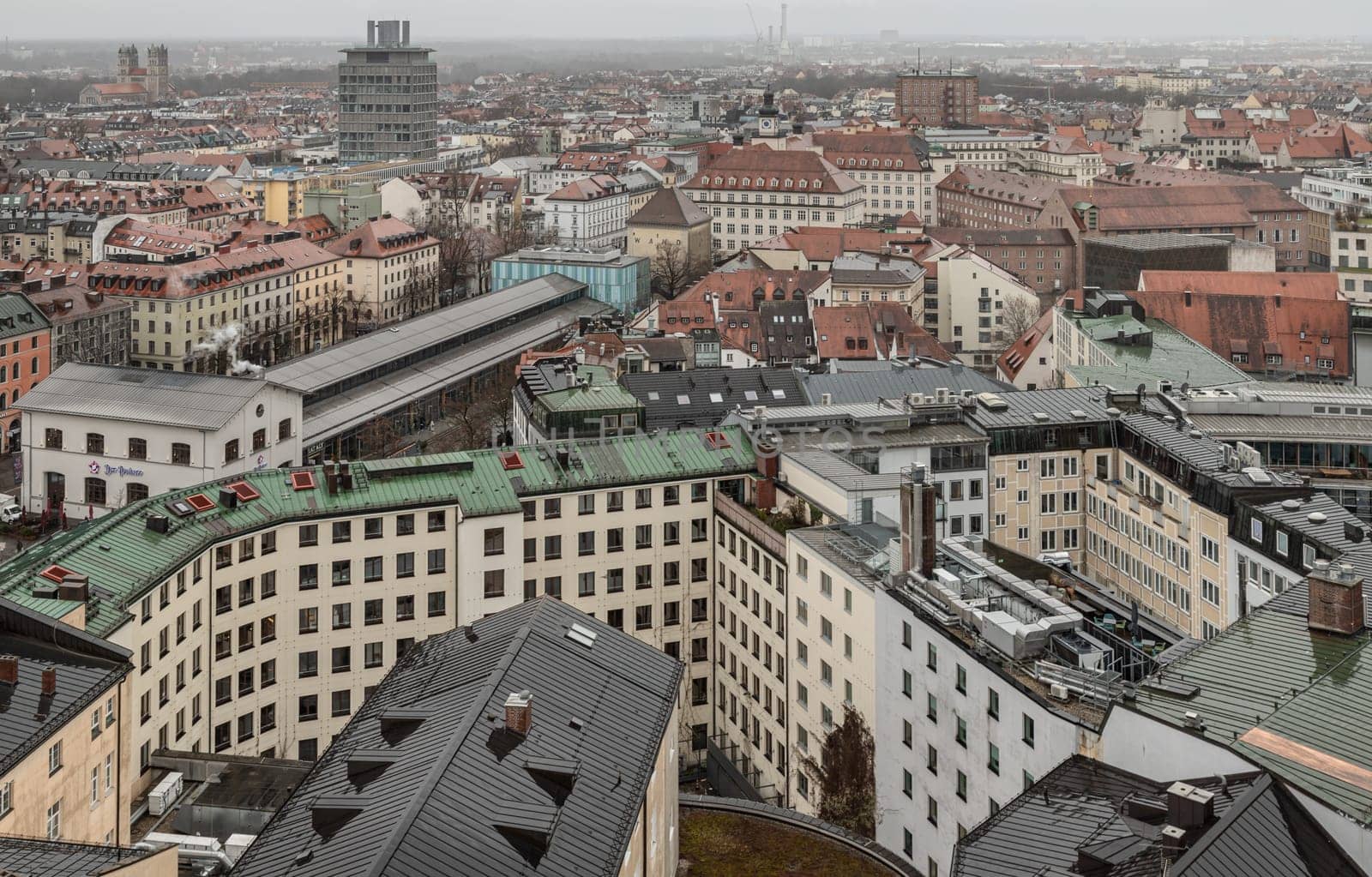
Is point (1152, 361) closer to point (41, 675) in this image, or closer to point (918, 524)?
point (918, 524)

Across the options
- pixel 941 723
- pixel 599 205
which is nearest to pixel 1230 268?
pixel 599 205

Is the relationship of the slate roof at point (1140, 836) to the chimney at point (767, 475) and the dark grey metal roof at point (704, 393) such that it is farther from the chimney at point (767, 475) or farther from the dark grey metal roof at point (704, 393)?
the dark grey metal roof at point (704, 393)

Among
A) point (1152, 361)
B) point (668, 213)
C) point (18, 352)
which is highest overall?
point (668, 213)

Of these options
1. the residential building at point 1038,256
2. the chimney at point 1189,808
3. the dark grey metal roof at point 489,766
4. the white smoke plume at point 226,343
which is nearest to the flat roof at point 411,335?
the white smoke plume at point 226,343

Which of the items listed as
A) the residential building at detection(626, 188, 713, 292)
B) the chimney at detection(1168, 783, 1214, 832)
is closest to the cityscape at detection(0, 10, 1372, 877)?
the chimney at detection(1168, 783, 1214, 832)

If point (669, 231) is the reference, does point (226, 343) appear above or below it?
below

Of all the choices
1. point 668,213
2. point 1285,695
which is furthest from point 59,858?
point 668,213

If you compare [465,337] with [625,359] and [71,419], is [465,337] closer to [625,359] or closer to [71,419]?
[625,359]
